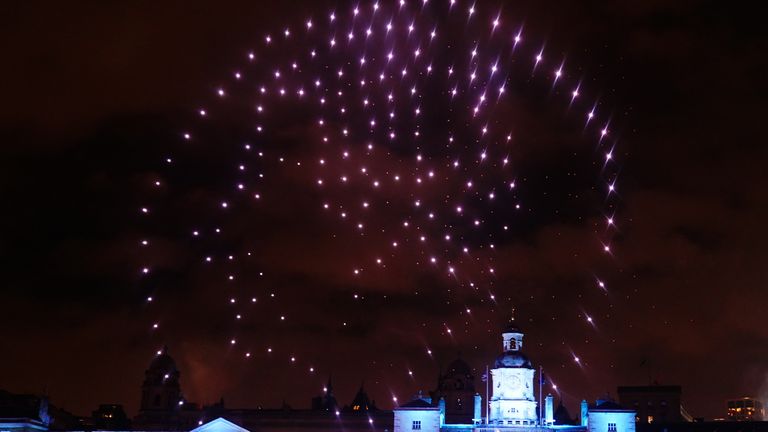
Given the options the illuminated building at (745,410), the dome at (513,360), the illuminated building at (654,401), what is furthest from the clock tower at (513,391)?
the illuminated building at (745,410)

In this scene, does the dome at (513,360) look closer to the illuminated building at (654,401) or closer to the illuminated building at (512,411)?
the illuminated building at (512,411)

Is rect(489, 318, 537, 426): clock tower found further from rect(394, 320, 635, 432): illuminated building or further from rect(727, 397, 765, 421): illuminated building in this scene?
rect(727, 397, 765, 421): illuminated building

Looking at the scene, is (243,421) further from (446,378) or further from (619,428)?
(619,428)

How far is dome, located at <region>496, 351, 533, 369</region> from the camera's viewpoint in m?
72.6

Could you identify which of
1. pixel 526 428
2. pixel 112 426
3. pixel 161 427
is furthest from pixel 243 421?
pixel 526 428

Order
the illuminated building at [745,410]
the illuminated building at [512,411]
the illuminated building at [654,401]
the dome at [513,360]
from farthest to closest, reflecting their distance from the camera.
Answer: the illuminated building at [745,410], the illuminated building at [654,401], the dome at [513,360], the illuminated building at [512,411]

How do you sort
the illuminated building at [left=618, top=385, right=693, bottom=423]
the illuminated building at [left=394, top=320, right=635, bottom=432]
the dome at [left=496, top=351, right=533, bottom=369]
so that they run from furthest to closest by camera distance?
the illuminated building at [left=618, top=385, right=693, bottom=423] < the dome at [left=496, top=351, right=533, bottom=369] < the illuminated building at [left=394, top=320, right=635, bottom=432]

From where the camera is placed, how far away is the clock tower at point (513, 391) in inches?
2830

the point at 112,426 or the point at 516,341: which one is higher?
the point at 516,341

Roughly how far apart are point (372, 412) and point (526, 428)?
23684mm

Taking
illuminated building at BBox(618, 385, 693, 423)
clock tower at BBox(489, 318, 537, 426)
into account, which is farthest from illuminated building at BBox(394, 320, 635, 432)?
illuminated building at BBox(618, 385, 693, 423)

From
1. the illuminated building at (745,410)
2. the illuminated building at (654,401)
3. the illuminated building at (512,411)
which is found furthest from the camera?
the illuminated building at (745,410)

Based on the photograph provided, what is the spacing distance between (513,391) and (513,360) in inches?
97.9

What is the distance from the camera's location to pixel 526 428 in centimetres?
7075
